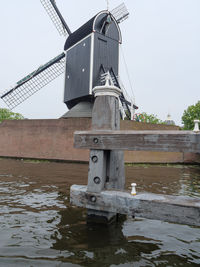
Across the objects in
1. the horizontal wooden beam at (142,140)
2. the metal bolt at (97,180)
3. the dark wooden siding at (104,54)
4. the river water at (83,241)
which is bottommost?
the river water at (83,241)

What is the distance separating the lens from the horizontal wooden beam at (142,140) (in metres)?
2.38

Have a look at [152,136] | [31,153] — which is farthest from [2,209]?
[31,153]

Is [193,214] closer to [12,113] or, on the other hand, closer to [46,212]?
[46,212]

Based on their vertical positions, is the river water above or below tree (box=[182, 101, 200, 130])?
below

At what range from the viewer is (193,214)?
2254 millimetres

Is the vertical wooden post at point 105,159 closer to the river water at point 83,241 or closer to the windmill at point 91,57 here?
the river water at point 83,241

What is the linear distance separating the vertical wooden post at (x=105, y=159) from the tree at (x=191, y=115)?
2889 centimetres

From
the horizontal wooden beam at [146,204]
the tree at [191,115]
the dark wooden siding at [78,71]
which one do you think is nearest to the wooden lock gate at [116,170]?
the horizontal wooden beam at [146,204]

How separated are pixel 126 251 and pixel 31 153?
1610cm

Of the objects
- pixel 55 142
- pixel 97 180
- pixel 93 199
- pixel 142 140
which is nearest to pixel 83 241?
pixel 93 199

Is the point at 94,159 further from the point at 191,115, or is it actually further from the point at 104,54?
the point at 191,115

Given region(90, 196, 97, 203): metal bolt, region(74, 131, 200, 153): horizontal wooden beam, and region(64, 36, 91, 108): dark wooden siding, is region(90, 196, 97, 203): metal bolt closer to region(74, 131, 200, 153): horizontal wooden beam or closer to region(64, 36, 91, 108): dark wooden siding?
region(74, 131, 200, 153): horizontal wooden beam

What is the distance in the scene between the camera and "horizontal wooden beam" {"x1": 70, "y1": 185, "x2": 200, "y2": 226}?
2286 mm

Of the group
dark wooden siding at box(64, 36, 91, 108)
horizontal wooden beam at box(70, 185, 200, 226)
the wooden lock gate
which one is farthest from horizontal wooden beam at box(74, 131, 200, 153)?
dark wooden siding at box(64, 36, 91, 108)
